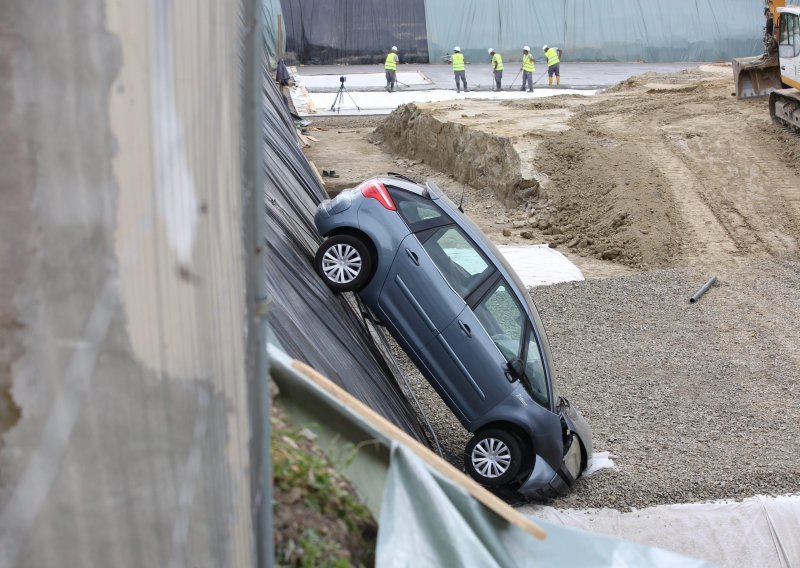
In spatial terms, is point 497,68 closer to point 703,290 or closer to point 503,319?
point 703,290

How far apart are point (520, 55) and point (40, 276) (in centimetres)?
3813

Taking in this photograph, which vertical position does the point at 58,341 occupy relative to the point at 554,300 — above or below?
above

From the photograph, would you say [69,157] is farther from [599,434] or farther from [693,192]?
[693,192]

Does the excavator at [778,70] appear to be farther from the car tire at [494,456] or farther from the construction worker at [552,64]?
the car tire at [494,456]

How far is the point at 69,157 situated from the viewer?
2.51 metres

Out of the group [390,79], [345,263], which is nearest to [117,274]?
[345,263]

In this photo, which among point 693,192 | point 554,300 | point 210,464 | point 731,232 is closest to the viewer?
point 210,464

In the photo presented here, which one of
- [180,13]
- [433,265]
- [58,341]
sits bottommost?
[433,265]

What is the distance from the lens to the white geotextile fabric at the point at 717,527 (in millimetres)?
7539

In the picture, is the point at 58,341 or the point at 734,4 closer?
the point at 58,341

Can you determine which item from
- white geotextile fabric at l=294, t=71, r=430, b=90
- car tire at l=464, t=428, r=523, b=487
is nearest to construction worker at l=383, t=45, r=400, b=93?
white geotextile fabric at l=294, t=71, r=430, b=90

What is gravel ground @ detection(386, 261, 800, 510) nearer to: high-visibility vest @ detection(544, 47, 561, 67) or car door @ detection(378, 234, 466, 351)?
car door @ detection(378, 234, 466, 351)

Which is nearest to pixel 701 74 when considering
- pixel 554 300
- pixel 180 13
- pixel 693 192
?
pixel 693 192

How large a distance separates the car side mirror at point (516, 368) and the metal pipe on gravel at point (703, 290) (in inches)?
255
